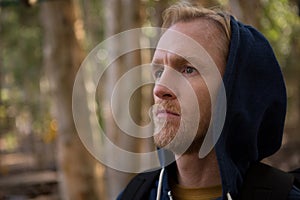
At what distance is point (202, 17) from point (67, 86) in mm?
5284

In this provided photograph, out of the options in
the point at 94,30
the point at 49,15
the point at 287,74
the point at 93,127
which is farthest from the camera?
the point at 94,30

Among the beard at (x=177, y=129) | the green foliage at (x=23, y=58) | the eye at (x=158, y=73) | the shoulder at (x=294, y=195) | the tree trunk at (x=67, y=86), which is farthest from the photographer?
the green foliage at (x=23, y=58)

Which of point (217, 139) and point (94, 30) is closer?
point (217, 139)

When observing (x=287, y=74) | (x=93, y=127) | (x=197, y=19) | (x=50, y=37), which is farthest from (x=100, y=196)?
(x=287, y=74)

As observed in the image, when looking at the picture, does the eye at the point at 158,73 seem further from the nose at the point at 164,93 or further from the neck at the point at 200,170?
the neck at the point at 200,170

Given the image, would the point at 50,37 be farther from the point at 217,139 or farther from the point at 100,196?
the point at 217,139

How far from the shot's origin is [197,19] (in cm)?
204

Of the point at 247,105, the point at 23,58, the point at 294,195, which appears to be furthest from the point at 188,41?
the point at 23,58

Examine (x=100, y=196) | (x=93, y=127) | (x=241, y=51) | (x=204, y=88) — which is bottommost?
(x=100, y=196)

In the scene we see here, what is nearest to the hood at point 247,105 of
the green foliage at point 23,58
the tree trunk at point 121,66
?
the tree trunk at point 121,66

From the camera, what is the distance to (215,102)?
1.94m

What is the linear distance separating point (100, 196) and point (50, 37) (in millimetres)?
2108

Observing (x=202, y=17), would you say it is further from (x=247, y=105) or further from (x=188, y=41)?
(x=247, y=105)

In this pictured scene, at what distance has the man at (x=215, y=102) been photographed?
187cm
